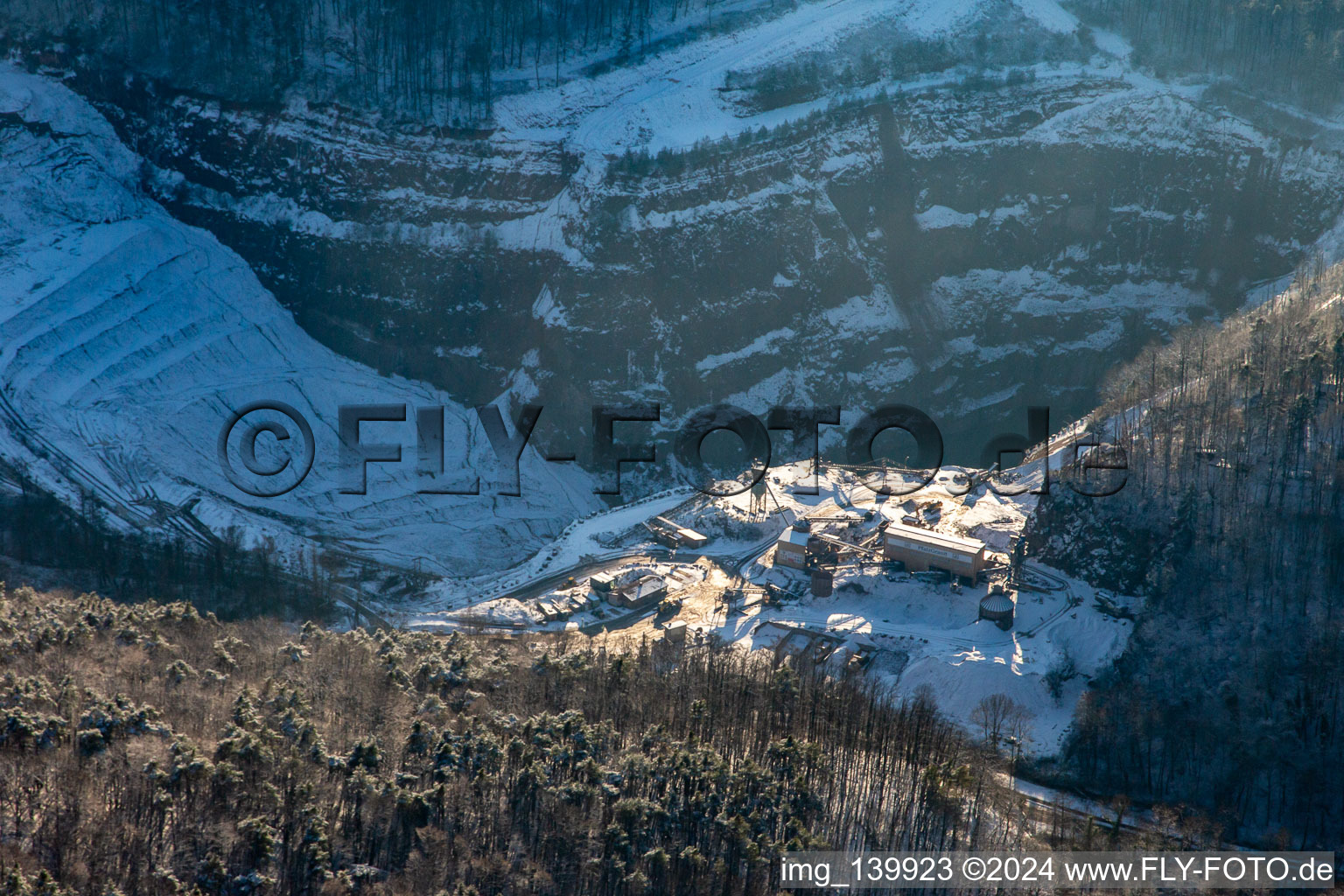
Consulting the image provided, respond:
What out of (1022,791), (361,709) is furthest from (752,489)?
(361,709)

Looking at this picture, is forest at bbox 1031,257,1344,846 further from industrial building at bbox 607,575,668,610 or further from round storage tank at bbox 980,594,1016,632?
industrial building at bbox 607,575,668,610

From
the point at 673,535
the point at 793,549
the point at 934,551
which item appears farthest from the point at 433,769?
the point at 673,535

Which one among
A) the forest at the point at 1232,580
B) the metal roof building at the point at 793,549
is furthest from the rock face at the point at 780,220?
the forest at the point at 1232,580

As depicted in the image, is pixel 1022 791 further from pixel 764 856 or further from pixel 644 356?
pixel 644 356

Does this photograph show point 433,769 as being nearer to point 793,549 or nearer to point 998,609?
point 793,549

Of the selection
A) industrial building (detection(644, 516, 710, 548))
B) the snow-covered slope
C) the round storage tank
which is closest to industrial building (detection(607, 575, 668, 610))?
industrial building (detection(644, 516, 710, 548))

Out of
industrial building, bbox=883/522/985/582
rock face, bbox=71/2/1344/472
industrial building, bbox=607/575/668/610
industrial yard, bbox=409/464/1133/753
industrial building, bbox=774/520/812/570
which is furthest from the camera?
rock face, bbox=71/2/1344/472
